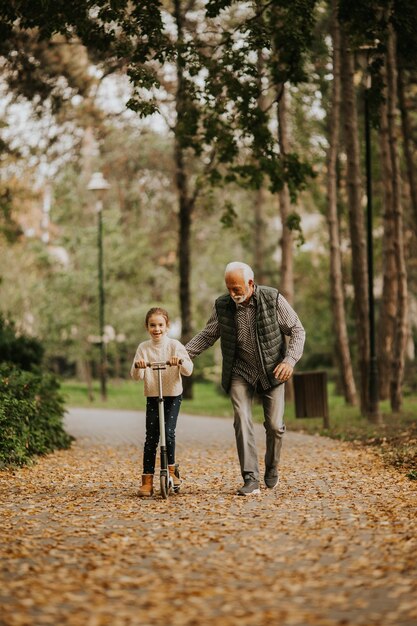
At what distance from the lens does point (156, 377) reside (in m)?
9.59

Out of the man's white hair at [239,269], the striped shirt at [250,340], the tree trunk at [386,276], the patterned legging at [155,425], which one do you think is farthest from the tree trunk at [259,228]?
the man's white hair at [239,269]

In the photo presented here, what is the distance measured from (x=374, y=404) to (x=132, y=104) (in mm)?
7547

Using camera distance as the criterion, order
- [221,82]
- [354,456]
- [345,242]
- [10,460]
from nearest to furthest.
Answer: [10,460] → [354,456] → [221,82] → [345,242]

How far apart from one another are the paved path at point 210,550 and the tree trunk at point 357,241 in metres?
8.55

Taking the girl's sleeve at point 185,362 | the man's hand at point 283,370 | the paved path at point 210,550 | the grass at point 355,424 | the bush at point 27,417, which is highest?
the girl's sleeve at point 185,362

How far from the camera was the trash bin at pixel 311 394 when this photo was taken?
18406mm

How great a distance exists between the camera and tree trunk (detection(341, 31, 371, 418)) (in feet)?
67.9

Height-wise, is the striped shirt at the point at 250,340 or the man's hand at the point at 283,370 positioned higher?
the striped shirt at the point at 250,340

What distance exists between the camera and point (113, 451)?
51.3ft

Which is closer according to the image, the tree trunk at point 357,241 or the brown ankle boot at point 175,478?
the brown ankle boot at point 175,478

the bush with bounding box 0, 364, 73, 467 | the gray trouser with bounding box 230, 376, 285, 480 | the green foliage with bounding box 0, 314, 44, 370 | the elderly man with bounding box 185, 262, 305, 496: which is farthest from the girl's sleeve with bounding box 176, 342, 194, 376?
the green foliage with bounding box 0, 314, 44, 370

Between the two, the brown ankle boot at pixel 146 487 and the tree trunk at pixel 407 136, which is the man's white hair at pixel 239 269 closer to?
the brown ankle boot at pixel 146 487

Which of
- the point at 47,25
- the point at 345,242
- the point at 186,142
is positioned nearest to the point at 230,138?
the point at 186,142

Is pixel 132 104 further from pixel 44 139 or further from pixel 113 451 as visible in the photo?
pixel 44 139
